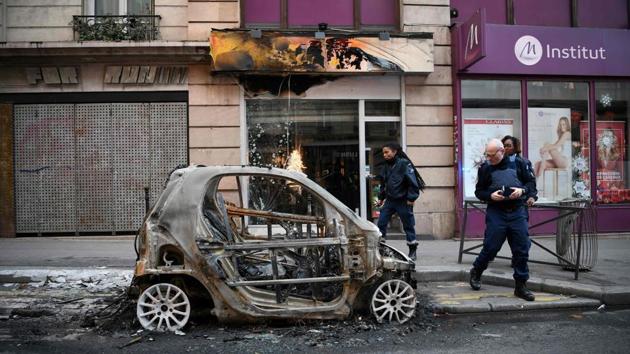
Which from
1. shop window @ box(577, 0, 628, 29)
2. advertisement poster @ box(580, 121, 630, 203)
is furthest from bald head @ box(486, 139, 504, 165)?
shop window @ box(577, 0, 628, 29)

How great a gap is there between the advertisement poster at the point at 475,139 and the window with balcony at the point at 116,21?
708 cm

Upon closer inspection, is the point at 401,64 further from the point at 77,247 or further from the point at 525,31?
the point at 77,247

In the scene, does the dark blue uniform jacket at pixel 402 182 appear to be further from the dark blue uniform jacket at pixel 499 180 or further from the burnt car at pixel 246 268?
the burnt car at pixel 246 268

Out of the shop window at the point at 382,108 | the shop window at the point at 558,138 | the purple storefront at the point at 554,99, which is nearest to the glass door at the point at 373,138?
the shop window at the point at 382,108

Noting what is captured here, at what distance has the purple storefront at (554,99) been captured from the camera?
11273mm

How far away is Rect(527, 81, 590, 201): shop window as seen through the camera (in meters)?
11.8

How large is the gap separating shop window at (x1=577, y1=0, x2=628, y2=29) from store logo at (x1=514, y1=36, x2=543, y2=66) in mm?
1629

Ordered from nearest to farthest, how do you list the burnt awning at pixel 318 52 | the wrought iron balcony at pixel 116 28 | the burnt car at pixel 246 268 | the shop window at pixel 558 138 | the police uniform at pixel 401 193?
1. the burnt car at pixel 246 268
2. the police uniform at pixel 401 193
3. the burnt awning at pixel 318 52
4. the wrought iron balcony at pixel 116 28
5. the shop window at pixel 558 138

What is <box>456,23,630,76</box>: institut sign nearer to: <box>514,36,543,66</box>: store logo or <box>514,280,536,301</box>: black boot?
<box>514,36,543,66</box>: store logo

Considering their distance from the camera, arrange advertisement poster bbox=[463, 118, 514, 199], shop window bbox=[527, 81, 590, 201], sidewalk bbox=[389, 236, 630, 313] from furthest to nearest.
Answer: shop window bbox=[527, 81, 590, 201] < advertisement poster bbox=[463, 118, 514, 199] < sidewalk bbox=[389, 236, 630, 313]

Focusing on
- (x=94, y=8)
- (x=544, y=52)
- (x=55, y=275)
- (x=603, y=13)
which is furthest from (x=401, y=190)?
(x=603, y=13)

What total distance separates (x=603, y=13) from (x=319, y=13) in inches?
263

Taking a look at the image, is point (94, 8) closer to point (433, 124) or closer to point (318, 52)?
point (318, 52)

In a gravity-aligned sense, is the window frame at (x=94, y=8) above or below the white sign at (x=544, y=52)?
above
